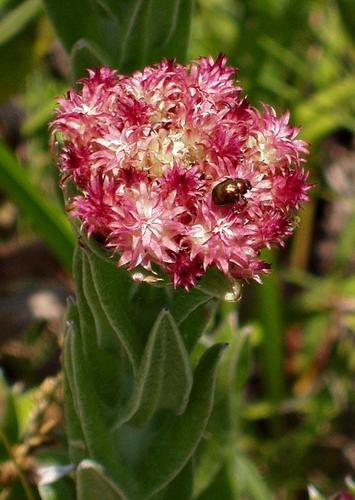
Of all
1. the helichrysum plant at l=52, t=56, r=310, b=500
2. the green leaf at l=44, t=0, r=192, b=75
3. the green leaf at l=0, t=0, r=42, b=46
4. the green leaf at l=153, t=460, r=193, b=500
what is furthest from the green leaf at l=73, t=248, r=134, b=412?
the green leaf at l=0, t=0, r=42, b=46

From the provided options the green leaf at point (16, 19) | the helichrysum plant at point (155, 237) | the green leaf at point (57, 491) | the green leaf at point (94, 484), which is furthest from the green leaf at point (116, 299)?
the green leaf at point (16, 19)

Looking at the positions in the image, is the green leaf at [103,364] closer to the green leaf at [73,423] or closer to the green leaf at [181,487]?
the green leaf at [73,423]

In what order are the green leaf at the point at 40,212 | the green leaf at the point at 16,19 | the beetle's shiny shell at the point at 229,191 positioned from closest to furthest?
1. the beetle's shiny shell at the point at 229,191
2. the green leaf at the point at 40,212
3. the green leaf at the point at 16,19

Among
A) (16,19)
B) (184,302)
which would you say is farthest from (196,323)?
(16,19)

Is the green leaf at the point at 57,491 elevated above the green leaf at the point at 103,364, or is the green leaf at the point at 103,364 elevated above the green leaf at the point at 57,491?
the green leaf at the point at 103,364

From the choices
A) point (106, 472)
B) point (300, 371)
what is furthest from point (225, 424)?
point (300, 371)

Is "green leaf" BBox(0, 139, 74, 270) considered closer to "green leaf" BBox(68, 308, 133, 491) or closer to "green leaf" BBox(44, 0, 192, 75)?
"green leaf" BBox(44, 0, 192, 75)

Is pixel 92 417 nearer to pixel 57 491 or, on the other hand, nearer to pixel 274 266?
pixel 57 491

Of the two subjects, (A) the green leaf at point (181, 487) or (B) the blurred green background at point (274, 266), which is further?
(B) the blurred green background at point (274, 266)
